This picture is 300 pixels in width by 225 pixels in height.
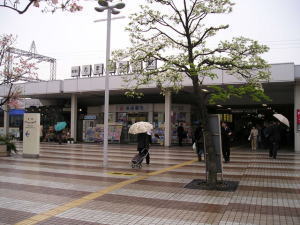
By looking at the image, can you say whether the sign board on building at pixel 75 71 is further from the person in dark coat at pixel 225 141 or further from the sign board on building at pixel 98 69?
the person in dark coat at pixel 225 141

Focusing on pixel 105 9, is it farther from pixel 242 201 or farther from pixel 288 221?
pixel 288 221

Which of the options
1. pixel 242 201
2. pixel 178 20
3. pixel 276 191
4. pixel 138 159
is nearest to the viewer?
pixel 242 201

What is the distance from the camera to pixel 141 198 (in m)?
7.17

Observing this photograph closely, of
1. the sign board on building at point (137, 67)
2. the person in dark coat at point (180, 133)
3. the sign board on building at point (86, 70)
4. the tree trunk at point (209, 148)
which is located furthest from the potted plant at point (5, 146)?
the person in dark coat at point (180, 133)

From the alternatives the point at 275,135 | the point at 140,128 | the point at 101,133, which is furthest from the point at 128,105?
the point at 140,128

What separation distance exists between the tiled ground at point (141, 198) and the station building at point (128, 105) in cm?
1009

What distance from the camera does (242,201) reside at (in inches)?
270

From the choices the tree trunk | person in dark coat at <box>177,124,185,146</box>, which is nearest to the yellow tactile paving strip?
the tree trunk

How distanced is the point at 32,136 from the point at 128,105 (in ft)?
42.8

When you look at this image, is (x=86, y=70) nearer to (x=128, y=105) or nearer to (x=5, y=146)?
(x=128, y=105)

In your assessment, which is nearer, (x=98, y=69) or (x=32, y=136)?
(x=32, y=136)

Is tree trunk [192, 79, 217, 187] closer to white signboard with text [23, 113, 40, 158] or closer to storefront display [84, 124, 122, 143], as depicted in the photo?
white signboard with text [23, 113, 40, 158]

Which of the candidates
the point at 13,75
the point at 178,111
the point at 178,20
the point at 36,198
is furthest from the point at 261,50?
the point at 178,111

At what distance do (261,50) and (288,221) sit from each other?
178 inches
